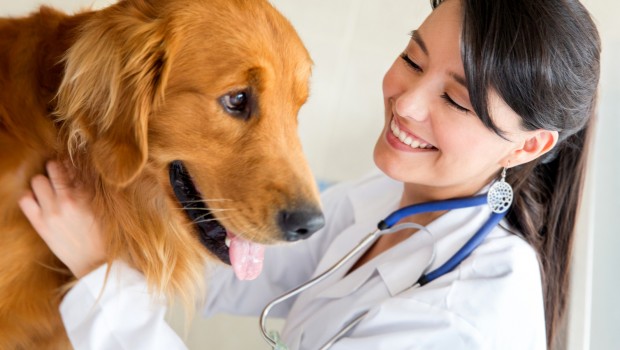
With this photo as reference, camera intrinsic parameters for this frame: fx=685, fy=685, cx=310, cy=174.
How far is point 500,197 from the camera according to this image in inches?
71.2

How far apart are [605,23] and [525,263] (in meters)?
1.09

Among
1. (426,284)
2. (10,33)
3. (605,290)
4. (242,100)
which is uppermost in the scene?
(10,33)

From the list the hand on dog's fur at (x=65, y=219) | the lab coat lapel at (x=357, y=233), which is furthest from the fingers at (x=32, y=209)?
the lab coat lapel at (x=357, y=233)

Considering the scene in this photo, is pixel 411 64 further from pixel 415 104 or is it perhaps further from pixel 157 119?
pixel 157 119

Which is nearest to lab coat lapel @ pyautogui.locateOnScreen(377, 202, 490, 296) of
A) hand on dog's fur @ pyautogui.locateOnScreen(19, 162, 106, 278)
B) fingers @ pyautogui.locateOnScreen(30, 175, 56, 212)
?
hand on dog's fur @ pyautogui.locateOnScreen(19, 162, 106, 278)

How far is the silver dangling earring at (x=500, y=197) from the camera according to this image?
1804 millimetres

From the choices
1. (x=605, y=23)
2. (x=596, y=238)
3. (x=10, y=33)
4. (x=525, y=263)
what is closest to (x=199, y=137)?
(x=10, y=33)

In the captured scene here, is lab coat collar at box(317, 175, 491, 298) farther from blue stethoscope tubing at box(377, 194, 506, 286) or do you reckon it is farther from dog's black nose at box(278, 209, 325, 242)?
dog's black nose at box(278, 209, 325, 242)

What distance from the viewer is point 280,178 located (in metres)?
1.51

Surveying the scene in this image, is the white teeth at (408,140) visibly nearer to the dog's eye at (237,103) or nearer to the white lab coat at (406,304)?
the white lab coat at (406,304)

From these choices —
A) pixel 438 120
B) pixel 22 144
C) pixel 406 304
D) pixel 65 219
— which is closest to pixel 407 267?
pixel 406 304

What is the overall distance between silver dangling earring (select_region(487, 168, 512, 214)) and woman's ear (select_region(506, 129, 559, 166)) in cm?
7

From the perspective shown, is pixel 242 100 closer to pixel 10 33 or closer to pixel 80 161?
pixel 80 161

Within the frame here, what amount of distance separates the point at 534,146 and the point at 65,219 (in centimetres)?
117
